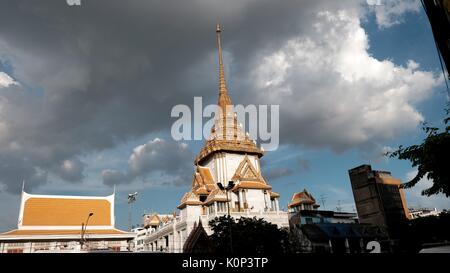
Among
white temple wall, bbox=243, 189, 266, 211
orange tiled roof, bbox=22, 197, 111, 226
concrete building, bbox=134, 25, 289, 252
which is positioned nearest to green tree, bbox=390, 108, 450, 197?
concrete building, bbox=134, 25, 289, 252

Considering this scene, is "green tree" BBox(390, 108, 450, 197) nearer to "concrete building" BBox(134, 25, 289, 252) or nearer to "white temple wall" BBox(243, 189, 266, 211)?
"concrete building" BBox(134, 25, 289, 252)

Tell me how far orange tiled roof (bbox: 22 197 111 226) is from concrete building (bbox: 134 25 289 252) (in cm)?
910

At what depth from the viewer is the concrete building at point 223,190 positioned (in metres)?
43.7

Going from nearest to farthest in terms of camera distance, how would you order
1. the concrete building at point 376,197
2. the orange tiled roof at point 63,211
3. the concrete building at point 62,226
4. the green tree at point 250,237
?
the green tree at point 250,237, the concrete building at point 62,226, the orange tiled roof at point 63,211, the concrete building at point 376,197

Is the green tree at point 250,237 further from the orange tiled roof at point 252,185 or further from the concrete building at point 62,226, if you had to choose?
the concrete building at point 62,226

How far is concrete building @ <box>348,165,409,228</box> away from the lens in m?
68.5

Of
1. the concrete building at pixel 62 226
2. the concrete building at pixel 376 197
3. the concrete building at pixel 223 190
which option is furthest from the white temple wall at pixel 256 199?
the concrete building at pixel 376 197

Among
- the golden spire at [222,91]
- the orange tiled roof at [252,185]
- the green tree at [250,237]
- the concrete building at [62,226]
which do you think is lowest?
the green tree at [250,237]

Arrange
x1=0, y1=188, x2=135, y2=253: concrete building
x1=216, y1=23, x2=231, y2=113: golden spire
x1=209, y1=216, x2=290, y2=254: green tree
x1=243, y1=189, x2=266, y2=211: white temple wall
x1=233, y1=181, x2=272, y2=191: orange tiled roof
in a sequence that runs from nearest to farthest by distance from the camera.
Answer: x1=209, y1=216, x2=290, y2=254: green tree, x1=0, y1=188, x2=135, y2=253: concrete building, x1=243, y1=189, x2=266, y2=211: white temple wall, x1=233, y1=181, x2=272, y2=191: orange tiled roof, x1=216, y1=23, x2=231, y2=113: golden spire
